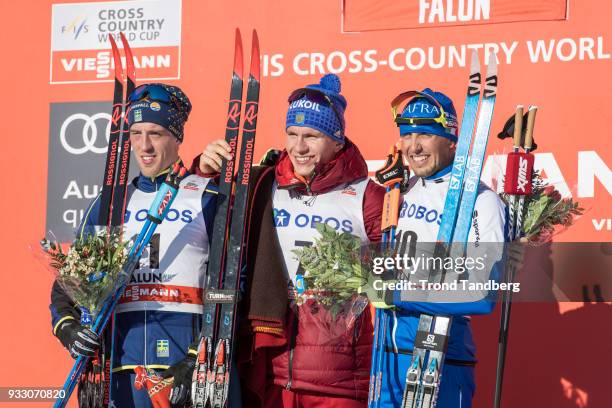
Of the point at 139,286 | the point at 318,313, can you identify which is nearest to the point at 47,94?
the point at 139,286

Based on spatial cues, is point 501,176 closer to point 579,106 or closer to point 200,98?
point 579,106

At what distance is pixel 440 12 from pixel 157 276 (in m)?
2.08

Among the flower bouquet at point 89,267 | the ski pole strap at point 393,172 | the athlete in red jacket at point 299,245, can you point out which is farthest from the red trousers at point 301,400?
the ski pole strap at point 393,172

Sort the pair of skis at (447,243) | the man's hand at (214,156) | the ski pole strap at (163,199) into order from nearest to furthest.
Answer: the pair of skis at (447,243), the ski pole strap at (163,199), the man's hand at (214,156)

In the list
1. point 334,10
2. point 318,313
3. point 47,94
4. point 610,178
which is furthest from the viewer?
point 47,94

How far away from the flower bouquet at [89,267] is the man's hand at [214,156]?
50 centimetres

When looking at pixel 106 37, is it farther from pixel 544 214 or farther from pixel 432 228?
pixel 544 214

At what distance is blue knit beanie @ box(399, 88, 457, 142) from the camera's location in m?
4.28

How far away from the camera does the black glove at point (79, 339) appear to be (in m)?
4.40

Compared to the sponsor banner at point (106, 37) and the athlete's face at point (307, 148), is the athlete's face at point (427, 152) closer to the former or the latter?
the athlete's face at point (307, 148)

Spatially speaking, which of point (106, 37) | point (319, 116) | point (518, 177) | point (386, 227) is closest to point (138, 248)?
point (319, 116)

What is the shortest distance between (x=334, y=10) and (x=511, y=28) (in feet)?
3.03

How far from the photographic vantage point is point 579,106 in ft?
17.4

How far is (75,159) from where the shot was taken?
5996mm
